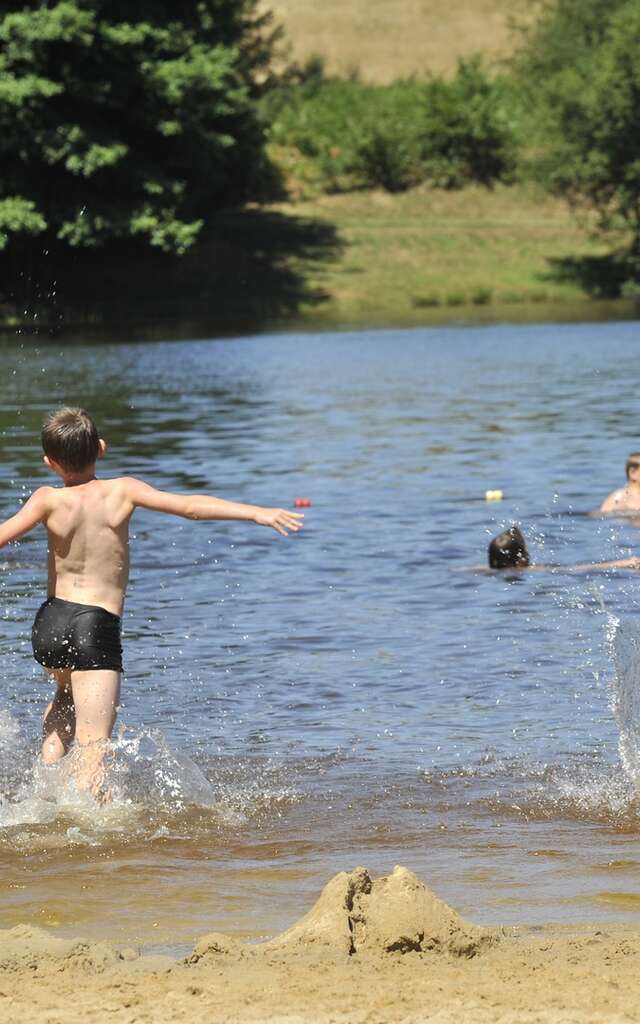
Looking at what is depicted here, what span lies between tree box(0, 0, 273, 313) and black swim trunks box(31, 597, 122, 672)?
39.9 m

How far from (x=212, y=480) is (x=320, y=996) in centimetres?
1442

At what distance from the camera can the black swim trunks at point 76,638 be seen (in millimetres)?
7078

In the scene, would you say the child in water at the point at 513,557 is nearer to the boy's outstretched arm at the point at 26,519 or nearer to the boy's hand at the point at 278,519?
the boy's outstretched arm at the point at 26,519

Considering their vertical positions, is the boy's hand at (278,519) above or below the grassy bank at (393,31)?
below

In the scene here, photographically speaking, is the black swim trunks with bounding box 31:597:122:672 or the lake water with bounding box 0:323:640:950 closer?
the lake water with bounding box 0:323:640:950

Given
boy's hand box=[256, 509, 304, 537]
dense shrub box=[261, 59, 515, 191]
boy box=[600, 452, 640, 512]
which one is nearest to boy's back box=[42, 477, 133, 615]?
boy's hand box=[256, 509, 304, 537]

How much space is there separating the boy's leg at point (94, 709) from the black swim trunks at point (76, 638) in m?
0.04

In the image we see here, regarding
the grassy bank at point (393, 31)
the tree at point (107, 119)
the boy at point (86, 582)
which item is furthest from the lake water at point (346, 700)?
the grassy bank at point (393, 31)

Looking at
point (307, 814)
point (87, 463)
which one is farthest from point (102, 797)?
point (87, 463)

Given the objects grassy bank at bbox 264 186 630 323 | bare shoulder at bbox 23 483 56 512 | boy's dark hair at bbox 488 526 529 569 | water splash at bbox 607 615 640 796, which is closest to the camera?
bare shoulder at bbox 23 483 56 512

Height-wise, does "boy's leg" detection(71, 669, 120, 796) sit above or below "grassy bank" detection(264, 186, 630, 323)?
below

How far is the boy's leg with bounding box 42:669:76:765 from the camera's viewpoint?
736 cm

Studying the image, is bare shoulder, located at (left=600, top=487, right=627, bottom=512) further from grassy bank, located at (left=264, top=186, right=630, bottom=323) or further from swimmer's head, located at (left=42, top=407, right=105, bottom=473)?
grassy bank, located at (left=264, top=186, right=630, bottom=323)

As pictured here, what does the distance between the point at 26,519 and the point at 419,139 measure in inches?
2610
